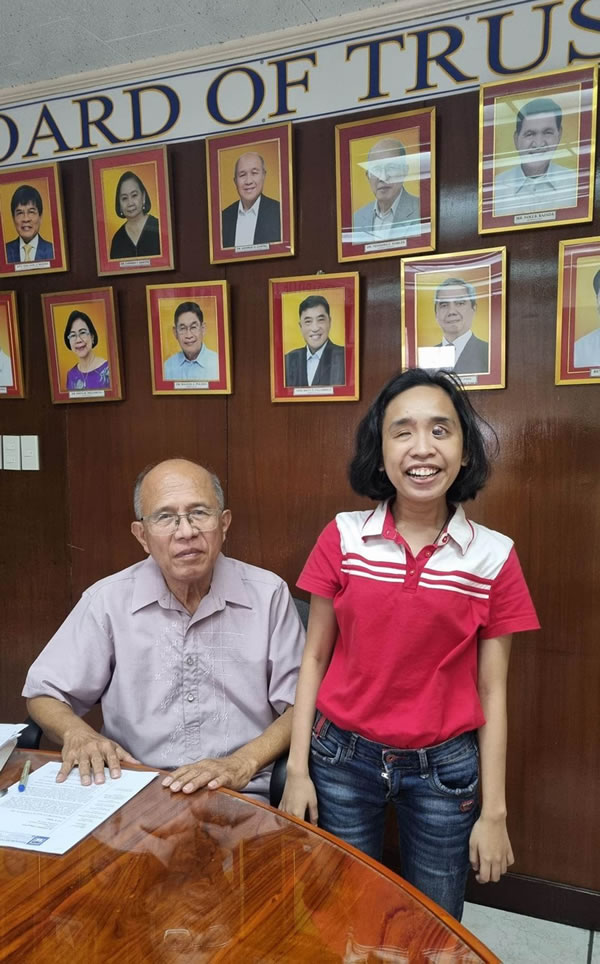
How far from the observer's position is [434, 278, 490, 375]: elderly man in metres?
2.02

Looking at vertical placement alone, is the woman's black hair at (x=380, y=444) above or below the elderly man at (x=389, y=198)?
below

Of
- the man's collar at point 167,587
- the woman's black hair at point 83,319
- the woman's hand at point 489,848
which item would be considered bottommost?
the woman's hand at point 489,848

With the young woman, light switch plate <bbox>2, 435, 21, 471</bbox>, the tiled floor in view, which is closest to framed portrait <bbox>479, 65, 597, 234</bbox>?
the young woman

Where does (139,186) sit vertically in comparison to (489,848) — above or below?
above

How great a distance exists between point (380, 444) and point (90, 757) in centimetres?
89

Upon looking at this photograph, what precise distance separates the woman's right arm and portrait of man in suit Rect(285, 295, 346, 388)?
0.98m

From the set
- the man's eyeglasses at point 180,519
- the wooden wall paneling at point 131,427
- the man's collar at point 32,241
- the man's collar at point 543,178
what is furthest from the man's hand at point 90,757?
the man's collar at point 32,241

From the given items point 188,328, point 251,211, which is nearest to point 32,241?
point 188,328

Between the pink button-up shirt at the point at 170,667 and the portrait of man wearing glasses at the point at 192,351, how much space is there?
2.98 feet

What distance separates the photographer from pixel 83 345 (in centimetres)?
253

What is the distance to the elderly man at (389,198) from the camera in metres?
2.05

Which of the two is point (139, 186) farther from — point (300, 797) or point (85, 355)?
point (300, 797)

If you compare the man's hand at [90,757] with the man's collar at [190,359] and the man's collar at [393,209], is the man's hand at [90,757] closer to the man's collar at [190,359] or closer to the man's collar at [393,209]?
the man's collar at [190,359]

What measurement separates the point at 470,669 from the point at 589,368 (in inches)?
42.0
